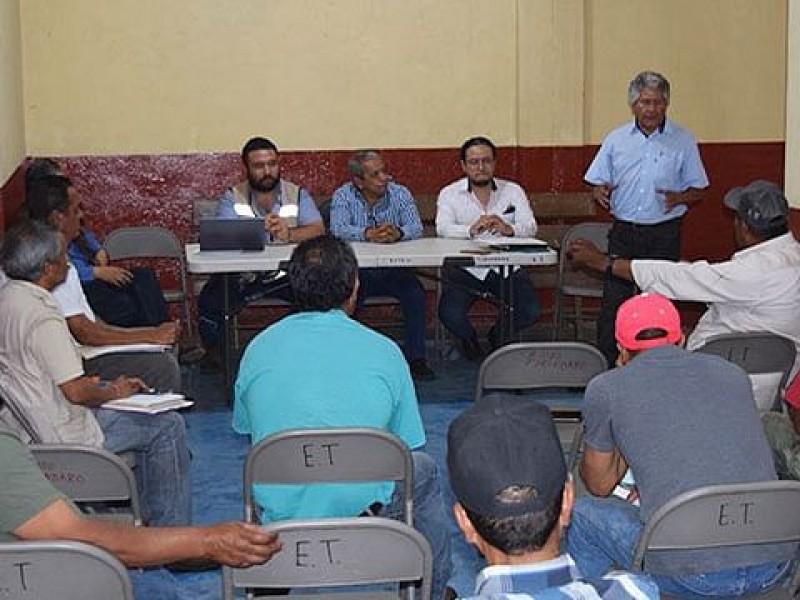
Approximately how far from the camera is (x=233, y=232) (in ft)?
25.4

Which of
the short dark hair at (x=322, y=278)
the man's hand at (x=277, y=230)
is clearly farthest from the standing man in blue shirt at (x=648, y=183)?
the short dark hair at (x=322, y=278)

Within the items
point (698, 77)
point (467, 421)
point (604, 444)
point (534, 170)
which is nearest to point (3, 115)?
point (534, 170)

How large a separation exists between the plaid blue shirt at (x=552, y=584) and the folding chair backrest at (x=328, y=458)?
166 cm

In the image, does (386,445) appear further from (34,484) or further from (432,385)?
(432,385)

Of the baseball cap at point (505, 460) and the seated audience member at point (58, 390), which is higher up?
the baseball cap at point (505, 460)

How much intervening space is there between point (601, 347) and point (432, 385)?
3.18 feet

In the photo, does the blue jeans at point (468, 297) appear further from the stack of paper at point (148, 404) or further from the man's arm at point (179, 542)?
the man's arm at point (179, 542)

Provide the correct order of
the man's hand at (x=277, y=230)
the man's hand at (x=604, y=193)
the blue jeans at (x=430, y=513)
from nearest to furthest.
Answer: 1. the blue jeans at (x=430, y=513)
2. the man's hand at (x=277, y=230)
3. the man's hand at (x=604, y=193)

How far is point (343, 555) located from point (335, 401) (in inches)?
38.1

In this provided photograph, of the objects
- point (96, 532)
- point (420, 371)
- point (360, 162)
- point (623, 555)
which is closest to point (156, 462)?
point (623, 555)

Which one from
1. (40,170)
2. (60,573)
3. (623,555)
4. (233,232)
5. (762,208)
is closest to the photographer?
(60,573)

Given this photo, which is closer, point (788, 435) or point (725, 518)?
point (725, 518)

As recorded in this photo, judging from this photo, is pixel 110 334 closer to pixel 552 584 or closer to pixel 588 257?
pixel 588 257

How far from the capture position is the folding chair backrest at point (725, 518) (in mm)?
3461
